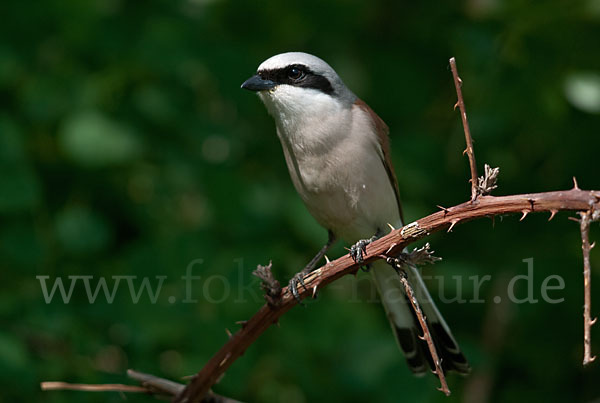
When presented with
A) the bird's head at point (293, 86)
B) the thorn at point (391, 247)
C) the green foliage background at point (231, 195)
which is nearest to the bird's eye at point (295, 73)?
the bird's head at point (293, 86)

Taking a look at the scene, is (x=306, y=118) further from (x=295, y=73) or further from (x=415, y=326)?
(x=415, y=326)

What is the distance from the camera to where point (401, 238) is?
1894 millimetres

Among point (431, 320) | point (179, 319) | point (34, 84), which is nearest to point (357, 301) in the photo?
point (431, 320)

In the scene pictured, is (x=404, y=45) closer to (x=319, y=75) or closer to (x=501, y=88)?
(x=501, y=88)

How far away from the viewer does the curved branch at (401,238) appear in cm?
150

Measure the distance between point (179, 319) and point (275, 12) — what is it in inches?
80.0

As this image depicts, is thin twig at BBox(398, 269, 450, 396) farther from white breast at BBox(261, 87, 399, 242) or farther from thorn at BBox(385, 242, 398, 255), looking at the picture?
white breast at BBox(261, 87, 399, 242)

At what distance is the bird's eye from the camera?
3.15m

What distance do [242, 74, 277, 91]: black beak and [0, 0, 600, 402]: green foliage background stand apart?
606 millimetres

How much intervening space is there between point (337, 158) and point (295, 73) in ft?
1.53

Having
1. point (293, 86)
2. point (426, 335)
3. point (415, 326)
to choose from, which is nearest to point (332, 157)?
point (293, 86)

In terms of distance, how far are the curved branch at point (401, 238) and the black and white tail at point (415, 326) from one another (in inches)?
41.0

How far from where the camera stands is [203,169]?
3703 millimetres

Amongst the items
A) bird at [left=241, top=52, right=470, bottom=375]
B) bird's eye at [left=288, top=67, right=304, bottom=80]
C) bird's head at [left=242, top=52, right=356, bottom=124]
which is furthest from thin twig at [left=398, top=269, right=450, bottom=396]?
bird's eye at [left=288, top=67, right=304, bottom=80]
